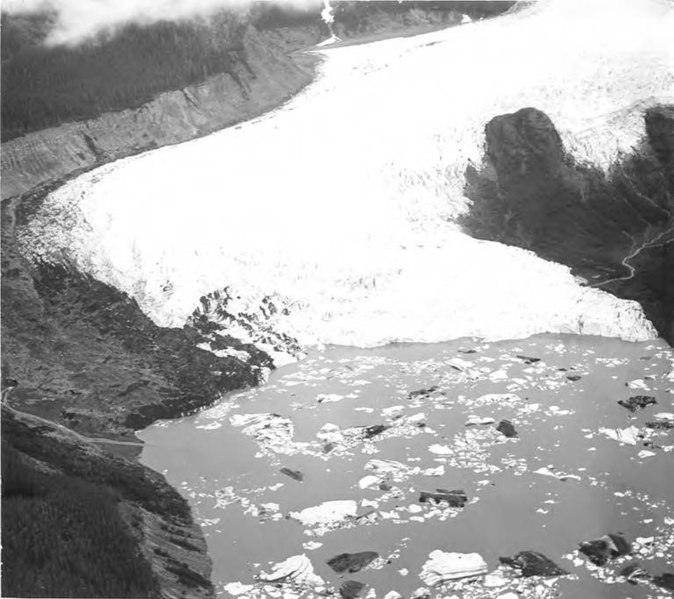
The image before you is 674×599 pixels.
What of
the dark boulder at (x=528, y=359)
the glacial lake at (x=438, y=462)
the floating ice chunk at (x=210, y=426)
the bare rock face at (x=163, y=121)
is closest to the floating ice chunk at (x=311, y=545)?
the glacial lake at (x=438, y=462)

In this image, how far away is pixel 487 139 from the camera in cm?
1137

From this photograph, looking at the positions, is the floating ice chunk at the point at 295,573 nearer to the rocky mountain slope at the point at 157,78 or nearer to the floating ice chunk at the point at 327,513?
the floating ice chunk at the point at 327,513

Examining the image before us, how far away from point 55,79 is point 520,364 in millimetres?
6664

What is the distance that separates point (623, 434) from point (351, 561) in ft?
8.75

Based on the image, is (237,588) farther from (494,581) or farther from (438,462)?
(438,462)

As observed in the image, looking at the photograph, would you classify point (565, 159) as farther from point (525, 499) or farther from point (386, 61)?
point (525, 499)

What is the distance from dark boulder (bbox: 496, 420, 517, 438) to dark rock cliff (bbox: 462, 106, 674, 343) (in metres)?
2.59

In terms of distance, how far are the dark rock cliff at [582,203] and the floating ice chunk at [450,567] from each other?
13.7 feet

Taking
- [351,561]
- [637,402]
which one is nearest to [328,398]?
[351,561]

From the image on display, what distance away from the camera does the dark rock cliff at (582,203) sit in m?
9.54

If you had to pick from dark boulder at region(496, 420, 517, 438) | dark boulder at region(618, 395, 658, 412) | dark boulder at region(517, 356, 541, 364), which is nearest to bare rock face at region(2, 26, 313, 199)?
dark boulder at region(517, 356, 541, 364)

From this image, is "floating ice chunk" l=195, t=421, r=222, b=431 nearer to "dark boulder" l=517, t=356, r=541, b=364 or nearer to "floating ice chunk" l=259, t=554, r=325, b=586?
"floating ice chunk" l=259, t=554, r=325, b=586

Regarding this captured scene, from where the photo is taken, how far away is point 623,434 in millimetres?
7074

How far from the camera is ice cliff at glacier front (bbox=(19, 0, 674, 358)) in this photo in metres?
8.91
